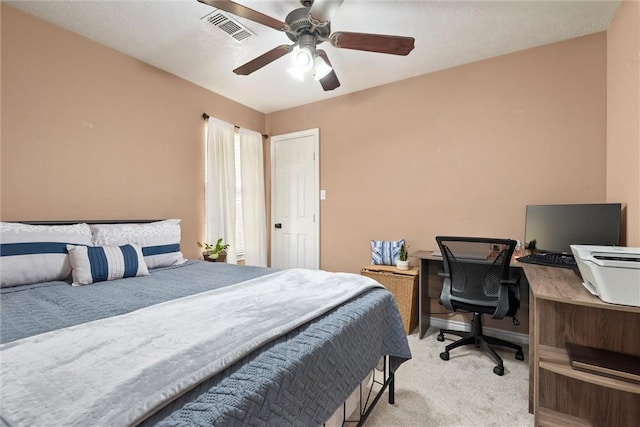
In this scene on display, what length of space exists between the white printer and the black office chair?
0.77 metres

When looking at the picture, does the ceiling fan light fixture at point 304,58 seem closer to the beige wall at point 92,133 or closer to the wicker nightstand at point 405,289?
the beige wall at point 92,133

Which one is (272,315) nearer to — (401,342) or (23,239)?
(401,342)

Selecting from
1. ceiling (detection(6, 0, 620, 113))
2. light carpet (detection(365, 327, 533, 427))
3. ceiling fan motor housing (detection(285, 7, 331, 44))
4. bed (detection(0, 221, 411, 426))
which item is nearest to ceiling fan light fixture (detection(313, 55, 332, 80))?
ceiling fan motor housing (detection(285, 7, 331, 44))

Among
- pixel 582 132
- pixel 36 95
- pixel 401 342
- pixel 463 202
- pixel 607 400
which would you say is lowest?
pixel 607 400

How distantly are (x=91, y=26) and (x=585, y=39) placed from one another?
396cm

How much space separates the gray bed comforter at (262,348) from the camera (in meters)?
0.71

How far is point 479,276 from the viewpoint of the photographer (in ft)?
7.33

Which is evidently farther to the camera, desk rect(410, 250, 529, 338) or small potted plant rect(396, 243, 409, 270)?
small potted plant rect(396, 243, 409, 270)

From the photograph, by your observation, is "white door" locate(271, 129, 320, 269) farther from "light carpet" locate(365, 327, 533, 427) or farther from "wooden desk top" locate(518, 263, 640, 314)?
"wooden desk top" locate(518, 263, 640, 314)

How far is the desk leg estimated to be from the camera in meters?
2.79

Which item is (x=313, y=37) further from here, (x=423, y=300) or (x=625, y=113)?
(x=423, y=300)

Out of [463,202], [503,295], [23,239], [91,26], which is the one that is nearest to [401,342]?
[503,295]

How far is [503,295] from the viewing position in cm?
215

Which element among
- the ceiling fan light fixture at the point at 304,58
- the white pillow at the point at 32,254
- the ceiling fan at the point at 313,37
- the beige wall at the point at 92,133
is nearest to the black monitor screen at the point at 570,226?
the ceiling fan at the point at 313,37
